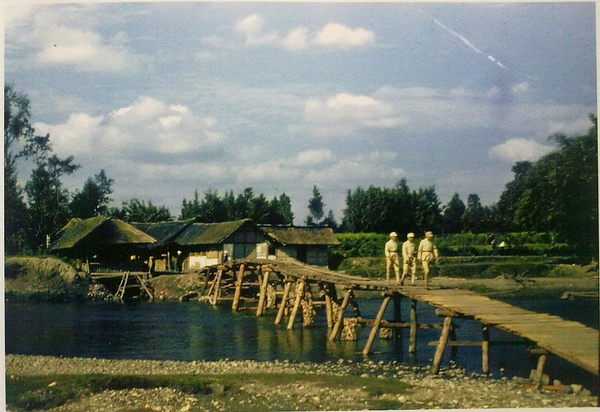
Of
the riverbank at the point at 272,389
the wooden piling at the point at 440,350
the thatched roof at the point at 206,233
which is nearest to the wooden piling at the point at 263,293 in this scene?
the thatched roof at the point at 206,233

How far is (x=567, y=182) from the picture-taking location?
2164cm

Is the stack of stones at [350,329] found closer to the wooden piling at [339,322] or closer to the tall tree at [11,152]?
the wooden piling at [339,322]

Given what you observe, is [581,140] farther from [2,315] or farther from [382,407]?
[2,315]

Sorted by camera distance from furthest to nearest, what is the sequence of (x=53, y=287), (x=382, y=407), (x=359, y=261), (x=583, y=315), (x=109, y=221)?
(x=359, y=261), (x=53, y=287), (x=109, y=221), (x=583, y=315), (x=382, y=407)

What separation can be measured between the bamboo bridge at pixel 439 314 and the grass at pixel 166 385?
189 cm

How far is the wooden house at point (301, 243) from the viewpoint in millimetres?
29906

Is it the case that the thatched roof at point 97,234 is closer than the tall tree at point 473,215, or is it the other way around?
the tall tree at point 473,215

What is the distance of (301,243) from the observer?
30719 millimetres

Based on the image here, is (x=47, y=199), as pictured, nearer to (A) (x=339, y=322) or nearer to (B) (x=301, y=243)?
(A) (x=339, y=322)

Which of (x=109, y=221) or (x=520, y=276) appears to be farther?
(x=520, y=276)

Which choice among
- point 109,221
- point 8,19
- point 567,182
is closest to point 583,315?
point 567,182

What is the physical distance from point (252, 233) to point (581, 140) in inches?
563

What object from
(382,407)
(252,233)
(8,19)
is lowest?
(382,407)

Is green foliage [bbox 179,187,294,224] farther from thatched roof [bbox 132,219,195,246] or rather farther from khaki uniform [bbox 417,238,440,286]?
khaki uniform [bbox 417,238,440,286]
